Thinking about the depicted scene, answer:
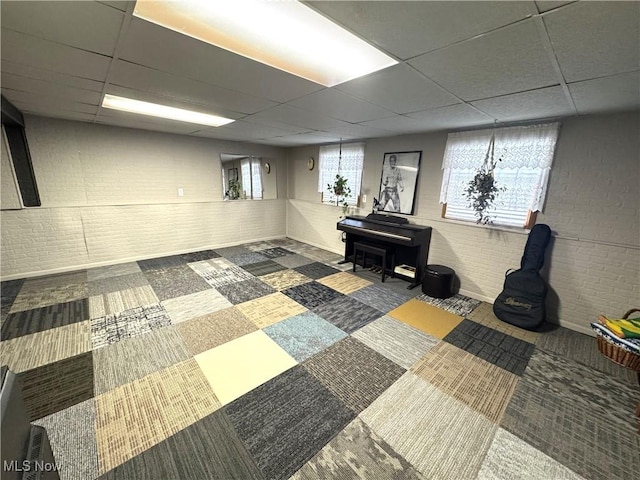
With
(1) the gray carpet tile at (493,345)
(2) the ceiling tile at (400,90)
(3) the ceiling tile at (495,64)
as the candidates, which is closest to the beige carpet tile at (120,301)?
(2) the ceiling tile at (400,90)

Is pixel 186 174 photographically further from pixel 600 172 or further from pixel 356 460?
pixel 600 172

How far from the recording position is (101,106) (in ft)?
8.98

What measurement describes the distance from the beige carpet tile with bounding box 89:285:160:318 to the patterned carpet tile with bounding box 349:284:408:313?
8.45ft

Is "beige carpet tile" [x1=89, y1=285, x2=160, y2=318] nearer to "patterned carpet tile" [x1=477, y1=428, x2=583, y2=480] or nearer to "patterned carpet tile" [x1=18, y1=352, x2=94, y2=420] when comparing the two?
"patterned carpet tile" [x1=18, y1=352, x2=94, y2=420]

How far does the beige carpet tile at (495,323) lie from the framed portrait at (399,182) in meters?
1.66

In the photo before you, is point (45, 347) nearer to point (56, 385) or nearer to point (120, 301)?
point (56, 385)

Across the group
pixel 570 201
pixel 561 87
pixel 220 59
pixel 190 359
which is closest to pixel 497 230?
pixel 570 201

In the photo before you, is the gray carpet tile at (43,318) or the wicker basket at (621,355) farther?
the gray carpet tile at (43,318)

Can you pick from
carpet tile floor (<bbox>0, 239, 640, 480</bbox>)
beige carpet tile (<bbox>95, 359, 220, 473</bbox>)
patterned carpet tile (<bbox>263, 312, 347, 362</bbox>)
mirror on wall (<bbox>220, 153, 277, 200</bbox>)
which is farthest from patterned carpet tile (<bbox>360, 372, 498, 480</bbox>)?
mirror on wall (<bbox>220, 153, 277, 200</bbox>)

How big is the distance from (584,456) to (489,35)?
7.78ft

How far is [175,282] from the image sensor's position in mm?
3631

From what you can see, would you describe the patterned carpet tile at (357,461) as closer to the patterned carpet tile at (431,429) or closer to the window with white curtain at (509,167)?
the patterned carpet tile at (431,429)

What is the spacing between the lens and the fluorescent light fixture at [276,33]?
3.78 feet

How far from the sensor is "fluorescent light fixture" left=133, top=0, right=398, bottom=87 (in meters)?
1.15
